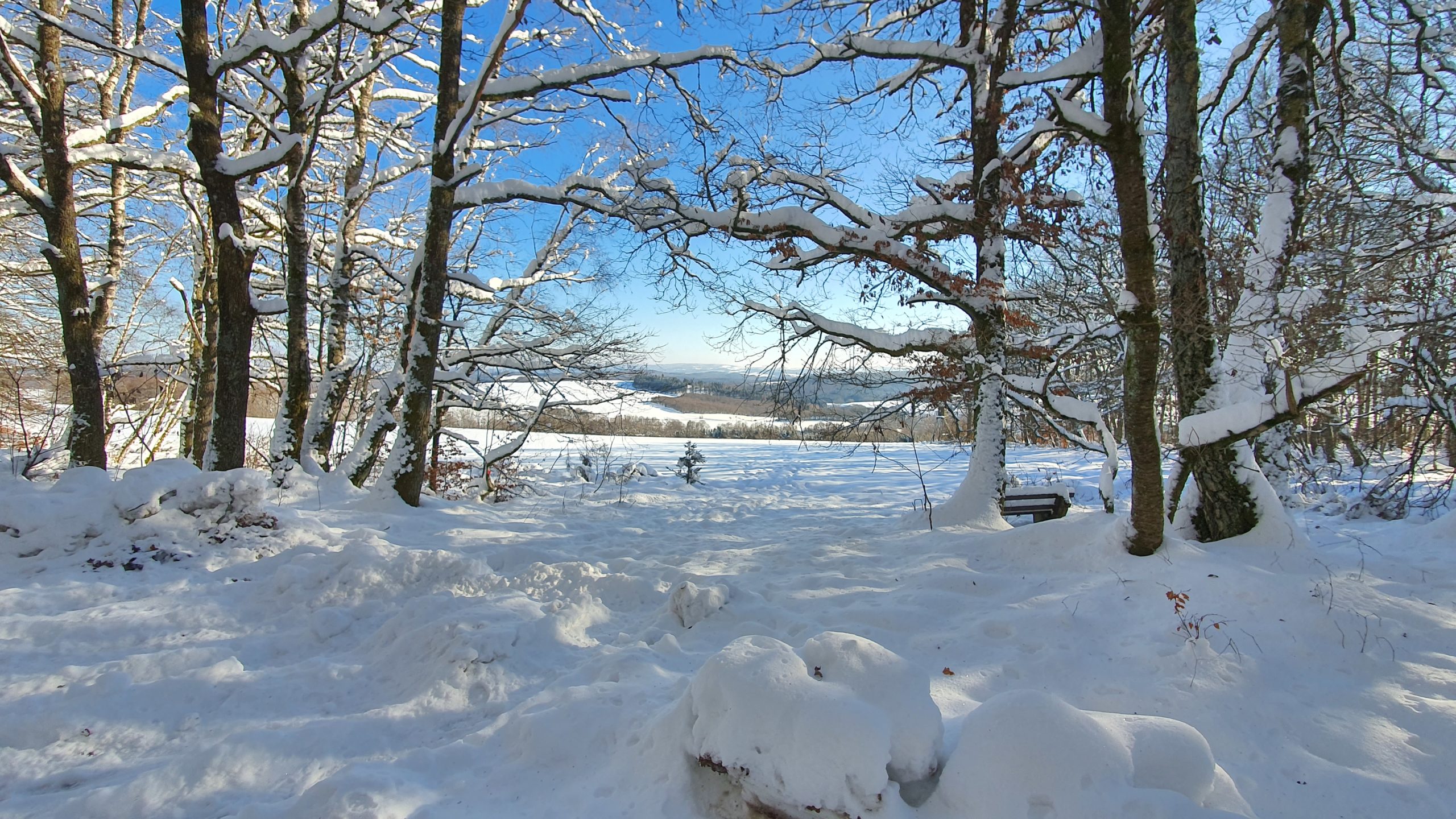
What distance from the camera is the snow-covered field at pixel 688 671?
72.4 inches

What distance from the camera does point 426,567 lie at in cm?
400

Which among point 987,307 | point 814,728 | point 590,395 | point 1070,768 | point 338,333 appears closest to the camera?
point 1070,768

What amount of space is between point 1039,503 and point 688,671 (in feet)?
19.7

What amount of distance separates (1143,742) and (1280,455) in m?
6.55

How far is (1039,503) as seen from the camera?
7.21 m

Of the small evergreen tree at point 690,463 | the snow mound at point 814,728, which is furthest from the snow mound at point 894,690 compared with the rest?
the small evergreen tree at point 690,463

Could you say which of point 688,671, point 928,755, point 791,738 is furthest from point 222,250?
point 928,755

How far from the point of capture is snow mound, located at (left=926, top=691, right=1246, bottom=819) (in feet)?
5.32

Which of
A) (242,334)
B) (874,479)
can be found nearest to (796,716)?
(242,334)

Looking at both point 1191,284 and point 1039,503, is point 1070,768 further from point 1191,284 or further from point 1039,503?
point 1039,503

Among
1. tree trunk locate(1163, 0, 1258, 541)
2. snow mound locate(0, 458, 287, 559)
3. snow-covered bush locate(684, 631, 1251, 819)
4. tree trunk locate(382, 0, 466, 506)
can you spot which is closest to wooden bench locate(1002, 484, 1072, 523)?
tree trunk locate(1163, 0, 1258, 541)

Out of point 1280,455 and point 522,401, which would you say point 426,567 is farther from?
point 1280,455

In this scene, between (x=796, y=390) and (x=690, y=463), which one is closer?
(x=796, y=390)

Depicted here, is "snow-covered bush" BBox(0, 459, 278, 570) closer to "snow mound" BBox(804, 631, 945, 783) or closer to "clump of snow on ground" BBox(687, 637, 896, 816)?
"clump of snow on ground" BBox(687, 637, 896, 816)
